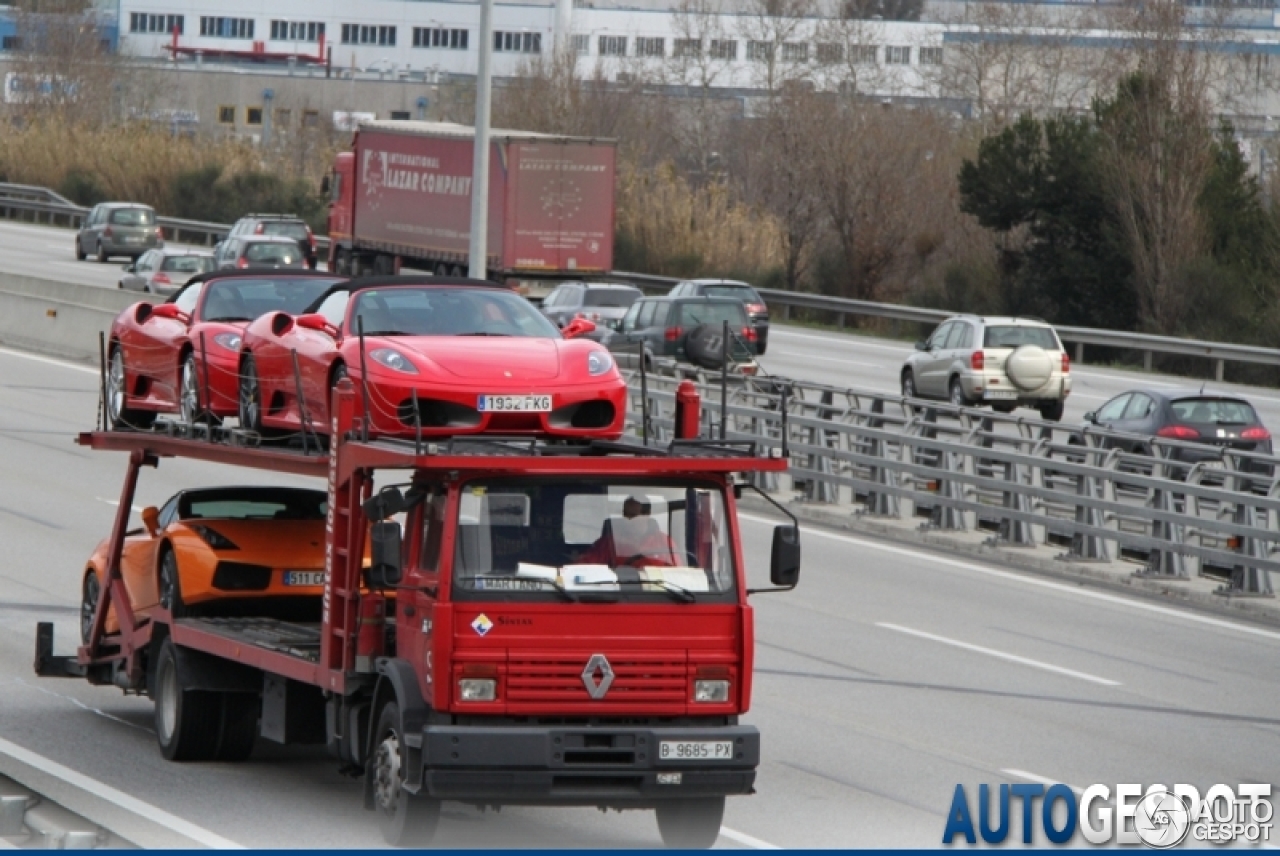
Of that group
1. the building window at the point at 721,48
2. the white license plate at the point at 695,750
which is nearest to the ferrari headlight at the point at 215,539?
the white license plate at the point at 695,750

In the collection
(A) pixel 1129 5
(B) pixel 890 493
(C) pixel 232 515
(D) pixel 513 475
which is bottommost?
(B) pixel 890 493

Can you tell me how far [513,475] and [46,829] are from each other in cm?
268

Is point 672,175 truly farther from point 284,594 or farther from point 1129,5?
point 284,594

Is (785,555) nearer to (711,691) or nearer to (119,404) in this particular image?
A: (711,691)

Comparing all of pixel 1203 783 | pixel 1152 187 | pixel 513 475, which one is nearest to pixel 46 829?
pixel 513 475

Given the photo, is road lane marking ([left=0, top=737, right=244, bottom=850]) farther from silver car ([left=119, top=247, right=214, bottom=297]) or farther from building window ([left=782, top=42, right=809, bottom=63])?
building window ([left=782, top=42, right=809, bottom=63])

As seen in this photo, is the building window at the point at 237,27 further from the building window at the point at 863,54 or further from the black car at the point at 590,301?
the black car at the point at 590,301

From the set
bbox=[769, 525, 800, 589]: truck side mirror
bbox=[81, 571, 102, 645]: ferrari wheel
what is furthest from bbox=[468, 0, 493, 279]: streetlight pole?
bbox=[769, 525, 800, 589]: truck side mirror

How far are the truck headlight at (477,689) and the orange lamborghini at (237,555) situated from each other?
306 centimetres

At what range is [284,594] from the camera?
12852 millimetres

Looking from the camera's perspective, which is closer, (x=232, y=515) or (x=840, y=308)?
(x=232, y=515)

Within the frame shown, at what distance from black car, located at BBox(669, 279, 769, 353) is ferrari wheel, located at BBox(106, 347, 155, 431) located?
27.2 m

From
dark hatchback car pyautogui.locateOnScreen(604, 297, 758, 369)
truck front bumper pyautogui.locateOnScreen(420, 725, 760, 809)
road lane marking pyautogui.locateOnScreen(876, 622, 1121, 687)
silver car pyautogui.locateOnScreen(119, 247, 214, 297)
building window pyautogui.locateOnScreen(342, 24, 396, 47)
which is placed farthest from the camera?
building window pyautogui.locateOnScreen(342, 24, 396, 47)

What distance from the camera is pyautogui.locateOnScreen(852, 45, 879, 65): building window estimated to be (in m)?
90.4
